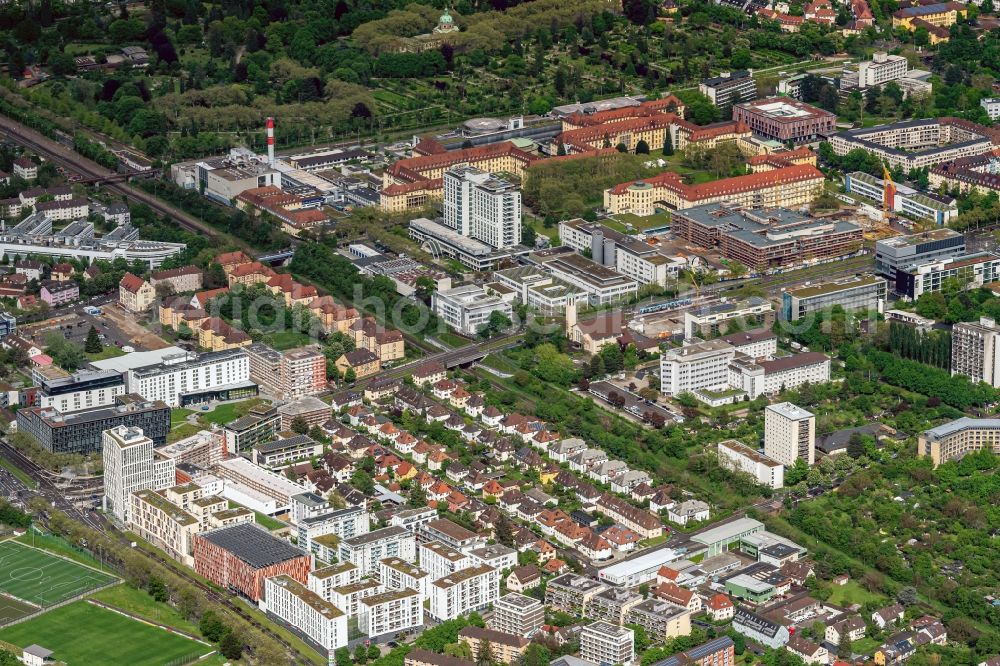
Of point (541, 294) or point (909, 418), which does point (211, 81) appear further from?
point (909, 418)

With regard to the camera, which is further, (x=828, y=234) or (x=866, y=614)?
(x=828, y=234)

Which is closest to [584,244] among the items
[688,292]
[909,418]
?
[688,292]

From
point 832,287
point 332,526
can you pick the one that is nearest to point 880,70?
point 832,287

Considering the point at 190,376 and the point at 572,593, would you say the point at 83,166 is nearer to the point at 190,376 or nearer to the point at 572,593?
the point at 190,376

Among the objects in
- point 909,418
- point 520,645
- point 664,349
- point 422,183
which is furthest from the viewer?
point 422,183

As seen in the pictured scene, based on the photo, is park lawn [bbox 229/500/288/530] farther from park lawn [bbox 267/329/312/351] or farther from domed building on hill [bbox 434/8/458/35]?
domed building on hill [bbox 434/8/458/35]

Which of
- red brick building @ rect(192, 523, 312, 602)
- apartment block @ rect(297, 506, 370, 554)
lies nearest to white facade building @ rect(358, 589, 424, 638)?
red brick building @ rect(192, 523, 312, 602)
